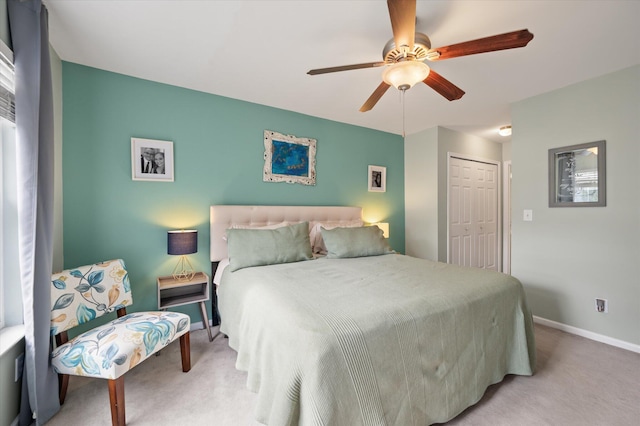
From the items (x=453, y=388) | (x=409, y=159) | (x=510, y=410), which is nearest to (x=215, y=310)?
(x=453, y=388)

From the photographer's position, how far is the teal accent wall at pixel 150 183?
2.29 meters

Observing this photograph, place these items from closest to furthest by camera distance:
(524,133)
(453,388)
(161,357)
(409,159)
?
1. (453,388)
2. (161,357)
3. (524,133)
4. (409,159)

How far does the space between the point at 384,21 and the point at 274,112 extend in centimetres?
180

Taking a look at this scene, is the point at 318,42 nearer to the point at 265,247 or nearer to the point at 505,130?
the point at 265,247

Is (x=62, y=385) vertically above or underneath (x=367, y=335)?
underneath

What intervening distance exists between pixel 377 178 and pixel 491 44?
8.76 ft

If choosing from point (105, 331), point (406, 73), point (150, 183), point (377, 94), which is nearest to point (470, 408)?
point (406, 73)

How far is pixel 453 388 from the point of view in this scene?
1.50 metres

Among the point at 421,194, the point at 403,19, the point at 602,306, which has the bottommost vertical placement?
the point at 602,306

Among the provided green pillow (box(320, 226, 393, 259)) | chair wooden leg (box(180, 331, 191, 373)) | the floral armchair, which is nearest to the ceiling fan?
green pillow (box(320, 226, 393, 259))

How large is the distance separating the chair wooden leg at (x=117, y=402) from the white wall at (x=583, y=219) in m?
3.84

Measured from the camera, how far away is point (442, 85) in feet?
6.27

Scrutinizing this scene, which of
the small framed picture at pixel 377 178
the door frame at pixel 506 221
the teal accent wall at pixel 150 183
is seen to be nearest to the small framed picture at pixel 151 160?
the teal accent wall at pixel 150 183

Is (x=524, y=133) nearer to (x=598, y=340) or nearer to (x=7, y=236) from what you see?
(x=598, y=340)
